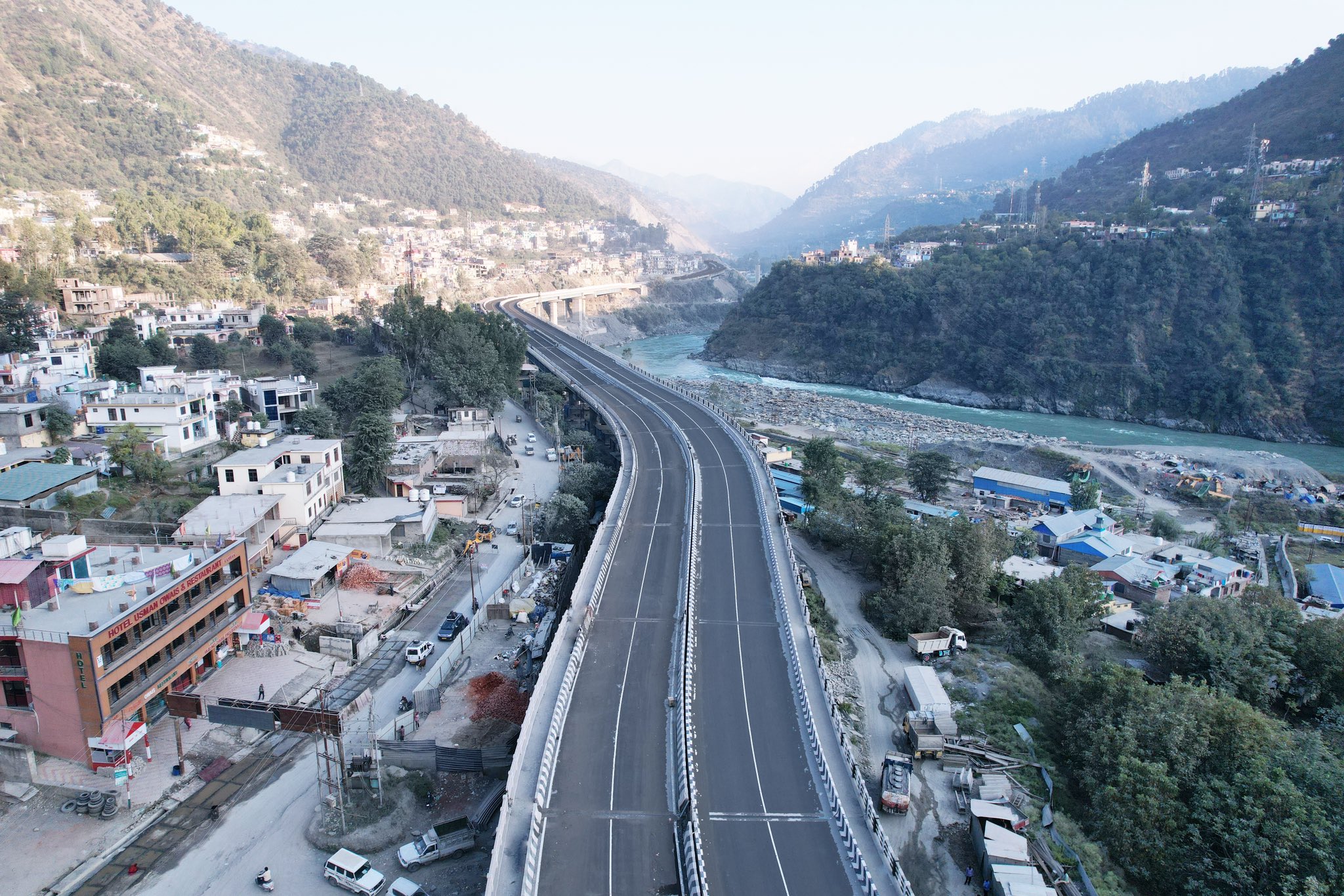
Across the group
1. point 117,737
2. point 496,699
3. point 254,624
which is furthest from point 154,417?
point 496,699

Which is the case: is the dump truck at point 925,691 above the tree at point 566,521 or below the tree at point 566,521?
below

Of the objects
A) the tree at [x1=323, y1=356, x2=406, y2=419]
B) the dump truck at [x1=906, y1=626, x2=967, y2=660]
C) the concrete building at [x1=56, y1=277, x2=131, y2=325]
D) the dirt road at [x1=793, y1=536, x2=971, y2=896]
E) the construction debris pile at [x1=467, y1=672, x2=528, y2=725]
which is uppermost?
the concrete building at [x1=56, y1=277, x2=131, y2=325]

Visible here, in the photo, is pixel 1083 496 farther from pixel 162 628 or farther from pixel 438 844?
pixel 162 628

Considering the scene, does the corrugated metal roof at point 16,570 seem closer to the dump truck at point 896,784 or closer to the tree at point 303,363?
the dump truck at point 896,784

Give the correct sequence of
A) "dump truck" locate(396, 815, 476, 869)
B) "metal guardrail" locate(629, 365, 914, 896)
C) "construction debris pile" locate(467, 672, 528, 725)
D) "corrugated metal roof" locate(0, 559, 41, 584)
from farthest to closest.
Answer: "construction debris pile" locate(467, 672, 528, 725)
"corrugated metal roof" locate(0, 559, 41, 584)
"dump truck" locate(396, 815, 476, 869)
"metal guardrail" locate(629, 365, 914, 896)

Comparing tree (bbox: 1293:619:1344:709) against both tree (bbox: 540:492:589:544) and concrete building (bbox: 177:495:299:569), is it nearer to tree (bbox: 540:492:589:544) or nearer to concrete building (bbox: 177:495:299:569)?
tree (bbox: 540:492:589:544)

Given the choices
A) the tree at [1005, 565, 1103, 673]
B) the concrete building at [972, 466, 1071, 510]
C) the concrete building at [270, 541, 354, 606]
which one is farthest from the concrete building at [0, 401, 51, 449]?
the concrete building at [972, 466, 1071, 510]

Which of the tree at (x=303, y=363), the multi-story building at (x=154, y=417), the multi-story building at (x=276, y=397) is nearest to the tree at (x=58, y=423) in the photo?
the multi-story building at (x=154, y=417)
